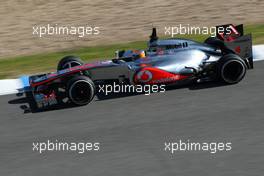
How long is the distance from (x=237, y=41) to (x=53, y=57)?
5.49 metres

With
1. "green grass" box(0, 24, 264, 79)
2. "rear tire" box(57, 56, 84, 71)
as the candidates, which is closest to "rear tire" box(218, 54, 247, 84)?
"rear tire" box(57, 56, 84, 71)

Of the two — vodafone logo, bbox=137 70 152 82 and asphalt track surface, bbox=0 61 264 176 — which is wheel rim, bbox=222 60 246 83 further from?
vodafone logo, bbox=137 70 152 82

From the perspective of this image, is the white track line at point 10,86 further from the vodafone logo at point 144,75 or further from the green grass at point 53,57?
the vodafone logo at point 144,75

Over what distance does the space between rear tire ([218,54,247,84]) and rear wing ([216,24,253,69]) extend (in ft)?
1.95

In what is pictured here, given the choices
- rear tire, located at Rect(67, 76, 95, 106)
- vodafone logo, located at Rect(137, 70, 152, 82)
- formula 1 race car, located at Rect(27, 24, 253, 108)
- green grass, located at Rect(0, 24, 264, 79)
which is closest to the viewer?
rear tire, located at Rect(67, 76, 95, 106)

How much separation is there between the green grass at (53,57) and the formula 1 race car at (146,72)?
2754 mm

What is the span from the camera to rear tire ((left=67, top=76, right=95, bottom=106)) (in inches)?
414

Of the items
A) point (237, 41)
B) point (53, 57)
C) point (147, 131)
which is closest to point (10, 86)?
point (53, 57)

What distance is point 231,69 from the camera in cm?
1102

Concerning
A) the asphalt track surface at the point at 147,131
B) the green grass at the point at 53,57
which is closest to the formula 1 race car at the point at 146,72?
the asphalt track surface at the point at 147,131

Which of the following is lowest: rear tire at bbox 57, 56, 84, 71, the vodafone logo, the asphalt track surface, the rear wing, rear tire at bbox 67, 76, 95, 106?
the asphalt track surface

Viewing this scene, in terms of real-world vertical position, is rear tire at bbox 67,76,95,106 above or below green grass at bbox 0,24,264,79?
below

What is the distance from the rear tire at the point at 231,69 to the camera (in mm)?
10883

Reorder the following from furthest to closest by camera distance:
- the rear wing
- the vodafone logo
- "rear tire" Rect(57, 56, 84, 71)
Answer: "rear tire" Rect(57, 56, 84, 71), the rear wing, the vodafone logo
